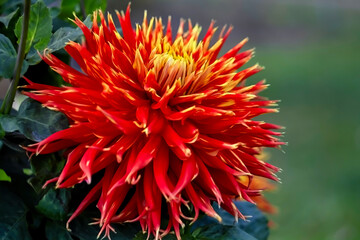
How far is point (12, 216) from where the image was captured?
498mm

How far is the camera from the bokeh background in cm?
223

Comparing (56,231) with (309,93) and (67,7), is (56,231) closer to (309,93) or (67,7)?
(67,7)

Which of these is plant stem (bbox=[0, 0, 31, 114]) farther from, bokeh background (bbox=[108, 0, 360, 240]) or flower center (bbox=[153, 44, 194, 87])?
bokeh background (bbox=[108, 0, 360, 240])

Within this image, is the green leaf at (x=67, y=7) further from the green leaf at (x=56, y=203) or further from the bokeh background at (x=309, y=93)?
the bokeh background at (x=309, y=93)

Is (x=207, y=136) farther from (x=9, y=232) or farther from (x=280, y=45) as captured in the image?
(x=280, y=45)

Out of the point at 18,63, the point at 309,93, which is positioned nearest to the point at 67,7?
the point at 18,63

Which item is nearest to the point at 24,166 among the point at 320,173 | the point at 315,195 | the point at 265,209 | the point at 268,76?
the point at 265,209

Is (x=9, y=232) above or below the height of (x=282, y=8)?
below

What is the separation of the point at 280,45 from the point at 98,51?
4.30 m

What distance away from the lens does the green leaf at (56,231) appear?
0.48 metres

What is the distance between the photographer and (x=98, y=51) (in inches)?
18.3

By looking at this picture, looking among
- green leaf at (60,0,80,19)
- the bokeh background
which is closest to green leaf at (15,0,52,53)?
green leaf at (60,0,80,19)

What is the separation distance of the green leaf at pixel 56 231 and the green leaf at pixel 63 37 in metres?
0.14

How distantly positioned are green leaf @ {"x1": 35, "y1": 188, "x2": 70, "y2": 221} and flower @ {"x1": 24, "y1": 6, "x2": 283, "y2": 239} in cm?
1
